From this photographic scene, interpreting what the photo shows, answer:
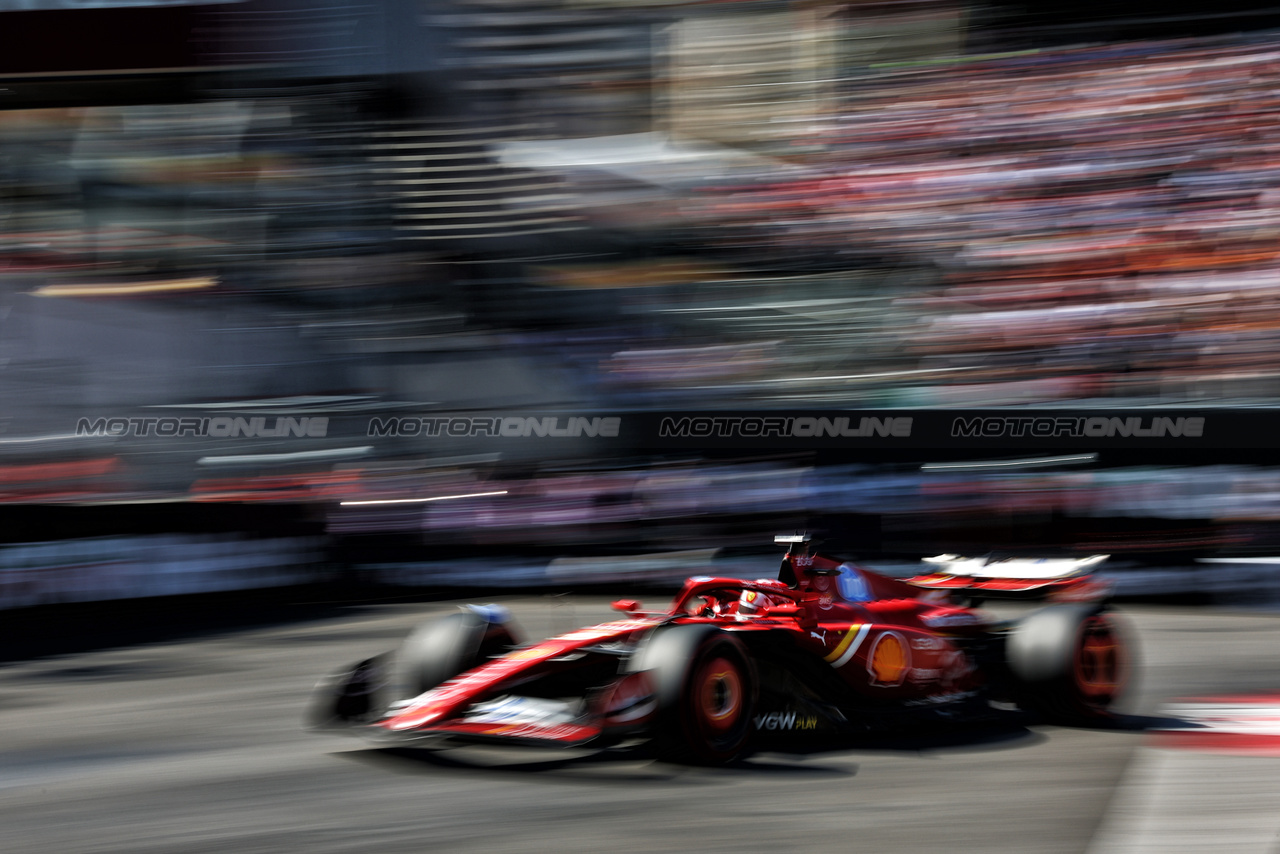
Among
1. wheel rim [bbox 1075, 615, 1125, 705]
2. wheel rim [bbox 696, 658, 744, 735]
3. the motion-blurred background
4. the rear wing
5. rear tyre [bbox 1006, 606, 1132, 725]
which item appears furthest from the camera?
the motion-blurred background

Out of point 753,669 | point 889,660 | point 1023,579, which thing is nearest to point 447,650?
point 753,669

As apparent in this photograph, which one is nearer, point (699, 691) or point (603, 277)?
point (699, 691)

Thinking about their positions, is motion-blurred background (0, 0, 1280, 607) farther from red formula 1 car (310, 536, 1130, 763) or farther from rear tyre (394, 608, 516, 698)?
rear tyre (394, 608, 516, 698)

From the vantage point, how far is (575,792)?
486 cm

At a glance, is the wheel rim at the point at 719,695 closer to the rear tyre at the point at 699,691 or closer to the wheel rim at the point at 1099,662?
the rear tyre at the point at 699,691

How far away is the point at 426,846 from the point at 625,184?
10811 millimetres

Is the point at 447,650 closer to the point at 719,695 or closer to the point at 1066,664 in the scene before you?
the point at 719,695

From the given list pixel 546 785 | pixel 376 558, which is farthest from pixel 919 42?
pixel 546 785

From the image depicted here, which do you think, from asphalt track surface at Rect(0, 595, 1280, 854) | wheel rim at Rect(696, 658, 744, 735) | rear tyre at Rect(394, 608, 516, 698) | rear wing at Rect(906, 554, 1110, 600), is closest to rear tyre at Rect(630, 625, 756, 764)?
wheel rim at Rect(696, 658, 744, 735)

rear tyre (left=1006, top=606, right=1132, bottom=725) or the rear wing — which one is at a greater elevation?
the rear wing

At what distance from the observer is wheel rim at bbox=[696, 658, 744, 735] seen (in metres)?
5.12

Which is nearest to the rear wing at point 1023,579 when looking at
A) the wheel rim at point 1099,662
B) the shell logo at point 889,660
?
the wheel rim at point 1099,662

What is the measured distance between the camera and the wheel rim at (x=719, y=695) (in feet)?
16.8

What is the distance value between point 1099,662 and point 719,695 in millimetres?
1963
